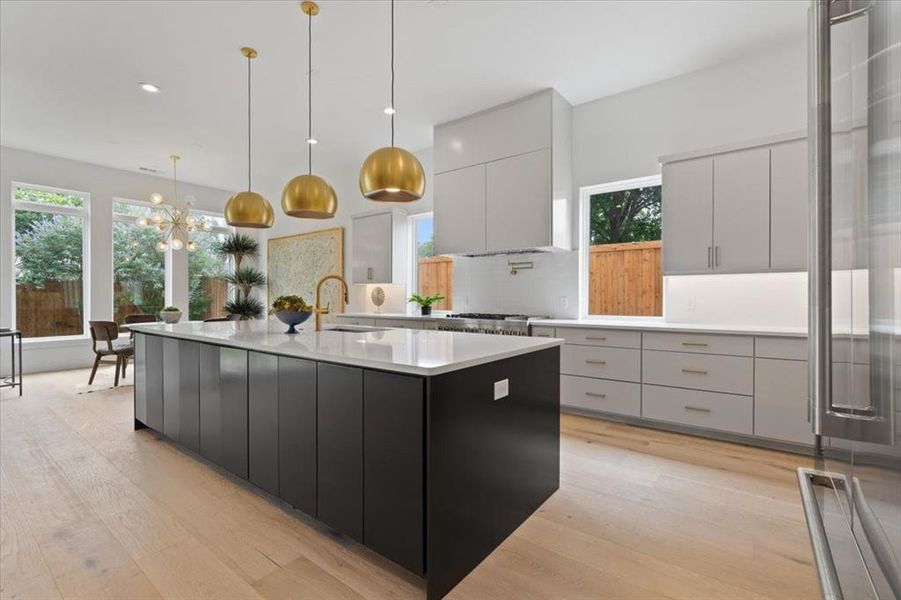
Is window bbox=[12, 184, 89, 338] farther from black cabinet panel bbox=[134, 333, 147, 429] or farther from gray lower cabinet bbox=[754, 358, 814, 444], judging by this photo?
gray lower cabinet bbox=[754, 358, 814, 444]

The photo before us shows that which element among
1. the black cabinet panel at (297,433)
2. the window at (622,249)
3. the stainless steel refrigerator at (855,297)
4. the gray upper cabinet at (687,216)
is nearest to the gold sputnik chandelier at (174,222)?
the black cabinet panel at (297,433)

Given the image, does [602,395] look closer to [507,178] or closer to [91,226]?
[507,178]

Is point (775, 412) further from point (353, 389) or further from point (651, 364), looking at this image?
point (353, 389)

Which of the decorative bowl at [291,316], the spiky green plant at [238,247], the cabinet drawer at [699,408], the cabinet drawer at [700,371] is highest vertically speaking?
the spiky green plant at [238,247]

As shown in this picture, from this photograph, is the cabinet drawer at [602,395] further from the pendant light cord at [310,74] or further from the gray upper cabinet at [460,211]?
the pendant light cord at [310,74]

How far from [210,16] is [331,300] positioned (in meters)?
4.50

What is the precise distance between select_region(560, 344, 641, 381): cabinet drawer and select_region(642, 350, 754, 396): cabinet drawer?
0.09 metres

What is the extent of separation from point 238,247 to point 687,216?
7.53 metres

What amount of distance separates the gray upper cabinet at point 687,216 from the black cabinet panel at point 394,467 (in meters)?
3.00

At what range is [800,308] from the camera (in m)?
3.37

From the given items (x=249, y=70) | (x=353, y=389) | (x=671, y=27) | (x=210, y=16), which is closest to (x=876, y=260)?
(x=353, y=389)

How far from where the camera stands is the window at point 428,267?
5.69 meters

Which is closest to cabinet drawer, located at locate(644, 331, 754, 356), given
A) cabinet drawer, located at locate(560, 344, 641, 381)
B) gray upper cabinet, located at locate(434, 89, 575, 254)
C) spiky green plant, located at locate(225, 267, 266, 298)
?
cabinet drawer, located at locate(560, 344, 641, 381)

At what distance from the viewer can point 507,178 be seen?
14.5 ft
